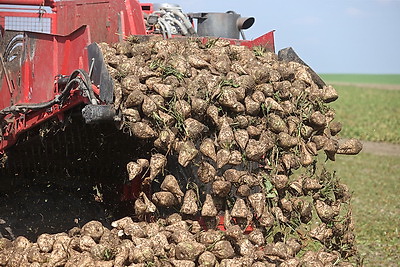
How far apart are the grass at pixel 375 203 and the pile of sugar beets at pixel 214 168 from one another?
181cm

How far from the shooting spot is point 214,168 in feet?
16.6

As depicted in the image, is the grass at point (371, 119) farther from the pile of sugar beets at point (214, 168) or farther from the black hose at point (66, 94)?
the black hose at point (66, 94)

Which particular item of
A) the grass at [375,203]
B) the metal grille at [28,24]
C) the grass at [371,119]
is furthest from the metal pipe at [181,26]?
the grass at [371,119]

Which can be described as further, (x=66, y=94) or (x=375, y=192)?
(x=375, y=192)

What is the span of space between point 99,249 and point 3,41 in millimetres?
2200

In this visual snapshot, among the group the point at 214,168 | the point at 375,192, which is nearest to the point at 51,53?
the point at 214,168

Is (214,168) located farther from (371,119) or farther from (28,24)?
(371,119)

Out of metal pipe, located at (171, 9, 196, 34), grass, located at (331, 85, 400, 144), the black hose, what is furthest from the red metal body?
grass, located at (331, 85, 400, 144)

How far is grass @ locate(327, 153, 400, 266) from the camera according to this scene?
292 inches

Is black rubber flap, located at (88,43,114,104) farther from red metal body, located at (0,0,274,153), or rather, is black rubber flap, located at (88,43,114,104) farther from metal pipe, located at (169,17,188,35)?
metal pipe, located at (169,17,188,35)

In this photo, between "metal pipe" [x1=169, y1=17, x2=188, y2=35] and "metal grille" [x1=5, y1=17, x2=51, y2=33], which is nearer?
"metal pipe" [x1=169, y1=17, x2=188, y2=35]

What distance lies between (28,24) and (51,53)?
1.60 meters

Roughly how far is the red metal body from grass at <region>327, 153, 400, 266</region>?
270cm

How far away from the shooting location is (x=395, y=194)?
11.5m
